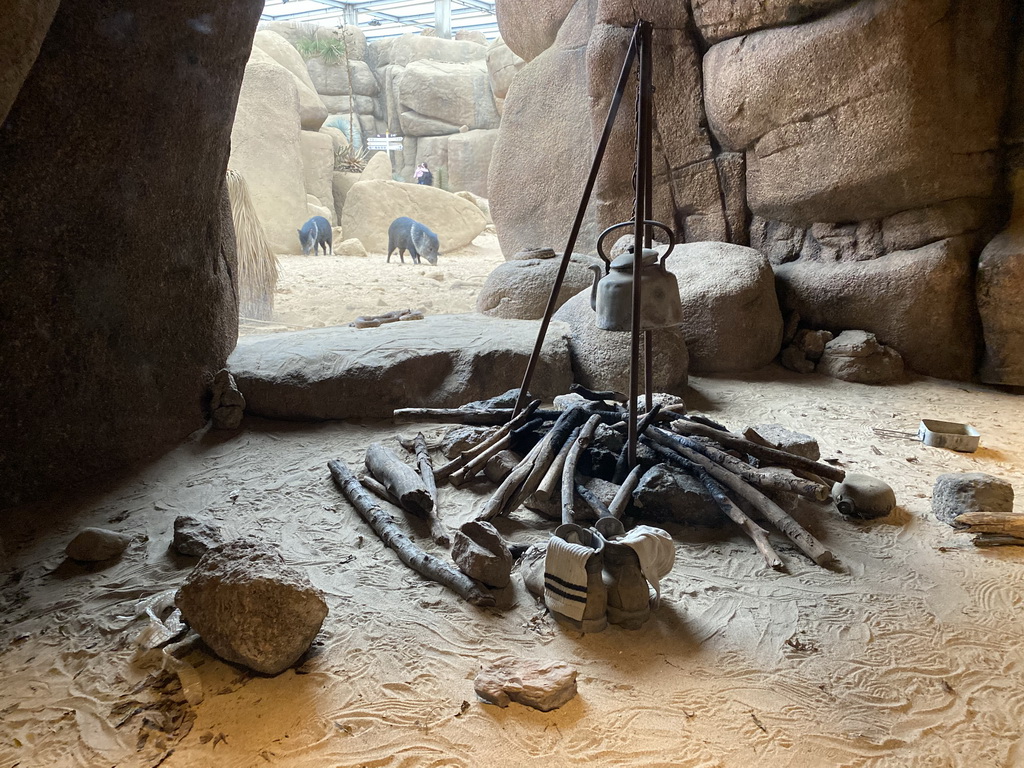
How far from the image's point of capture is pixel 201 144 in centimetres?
431

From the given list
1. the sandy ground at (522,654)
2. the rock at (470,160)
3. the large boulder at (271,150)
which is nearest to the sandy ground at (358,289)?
the large boulder at (271,150)

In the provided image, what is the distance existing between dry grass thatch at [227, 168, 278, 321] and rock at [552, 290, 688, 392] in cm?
456

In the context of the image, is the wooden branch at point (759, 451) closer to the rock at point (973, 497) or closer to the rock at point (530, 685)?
the rock at point (973, 497)

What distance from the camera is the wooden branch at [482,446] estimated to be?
3.98 metres

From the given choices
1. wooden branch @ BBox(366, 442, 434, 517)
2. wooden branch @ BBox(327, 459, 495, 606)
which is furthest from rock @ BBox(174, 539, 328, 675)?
wooden branch @ BBox(366, 442, 434, 517)

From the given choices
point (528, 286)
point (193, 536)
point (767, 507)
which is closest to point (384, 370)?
point (193, 536)

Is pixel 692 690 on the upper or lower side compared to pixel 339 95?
lower

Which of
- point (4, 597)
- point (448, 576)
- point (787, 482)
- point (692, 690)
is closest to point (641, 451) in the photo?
point (787, 482)

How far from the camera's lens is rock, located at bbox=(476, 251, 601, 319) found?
23.0ft

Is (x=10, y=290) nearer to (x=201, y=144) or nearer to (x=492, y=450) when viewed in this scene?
(x=201, y=144)

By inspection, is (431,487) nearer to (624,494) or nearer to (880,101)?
(624,494)

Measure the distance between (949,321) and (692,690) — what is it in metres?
5.29

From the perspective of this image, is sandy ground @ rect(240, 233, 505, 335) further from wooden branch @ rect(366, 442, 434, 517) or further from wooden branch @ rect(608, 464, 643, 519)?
wooden branch @ rect(608, 464, 643, 519)

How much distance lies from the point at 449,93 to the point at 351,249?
970 centimetres
